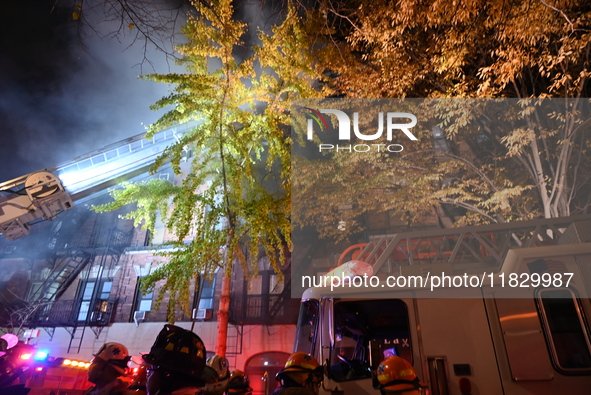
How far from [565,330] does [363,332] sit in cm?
230

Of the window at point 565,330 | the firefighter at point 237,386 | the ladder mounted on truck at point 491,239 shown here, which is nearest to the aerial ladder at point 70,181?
the firefighter at point 237,386

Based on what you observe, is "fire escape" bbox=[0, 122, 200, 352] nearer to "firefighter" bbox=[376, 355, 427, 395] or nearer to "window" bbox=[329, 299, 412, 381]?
"window" bbox=[329, 299, 412, 381]

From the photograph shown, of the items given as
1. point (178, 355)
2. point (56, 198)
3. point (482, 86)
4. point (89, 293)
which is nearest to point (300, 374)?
point (178, 355)

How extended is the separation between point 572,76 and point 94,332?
65.3 ft

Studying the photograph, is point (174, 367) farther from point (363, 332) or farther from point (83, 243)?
point (83, 243)

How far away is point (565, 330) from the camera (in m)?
3.69

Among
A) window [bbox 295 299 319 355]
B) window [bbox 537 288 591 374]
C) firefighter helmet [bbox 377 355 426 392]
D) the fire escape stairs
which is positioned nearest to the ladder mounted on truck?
window [bbox 537 288 591 374]

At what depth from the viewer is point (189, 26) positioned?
917 centimetres

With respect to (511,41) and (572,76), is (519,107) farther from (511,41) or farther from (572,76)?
(511,41)

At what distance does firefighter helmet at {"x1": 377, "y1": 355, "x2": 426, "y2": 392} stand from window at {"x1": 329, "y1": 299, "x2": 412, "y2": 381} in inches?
27.4

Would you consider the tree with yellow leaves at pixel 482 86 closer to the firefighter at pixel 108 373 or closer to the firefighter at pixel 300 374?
the firefighter at pixel 300 374

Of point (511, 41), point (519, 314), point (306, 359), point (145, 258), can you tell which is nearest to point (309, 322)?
point (306, 359)

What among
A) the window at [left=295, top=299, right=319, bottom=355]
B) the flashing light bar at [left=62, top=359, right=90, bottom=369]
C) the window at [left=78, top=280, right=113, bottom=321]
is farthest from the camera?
the window at [left=78, top=280, right=113, bottom=321]

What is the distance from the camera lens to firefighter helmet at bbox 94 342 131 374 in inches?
123
